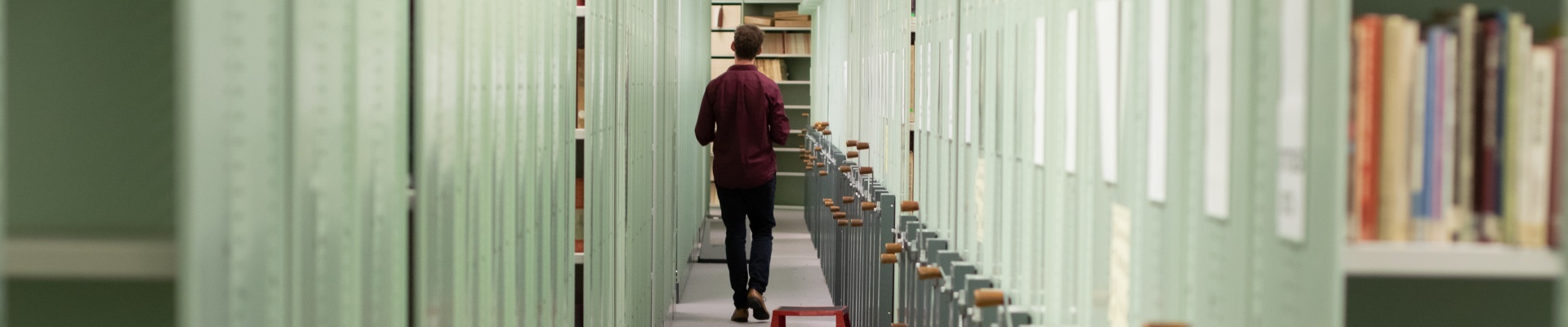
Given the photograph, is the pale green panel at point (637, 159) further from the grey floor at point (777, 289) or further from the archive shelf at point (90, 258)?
the archive shelf at point (90, 258)

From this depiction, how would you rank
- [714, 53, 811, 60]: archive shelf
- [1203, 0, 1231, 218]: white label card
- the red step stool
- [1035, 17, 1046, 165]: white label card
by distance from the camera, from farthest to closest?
[714, 53, 811, 60]: archive shelf < the red step stool < [1035, 17, 1046, 165]: white label card < [1203, 0, 1231, 218]: white label card

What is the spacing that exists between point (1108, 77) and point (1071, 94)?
0.19 meters

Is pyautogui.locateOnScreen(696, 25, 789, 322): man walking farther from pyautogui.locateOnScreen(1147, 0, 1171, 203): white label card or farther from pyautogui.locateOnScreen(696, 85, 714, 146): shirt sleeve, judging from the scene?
pyautogui.locateOnScreen(1147, 0, 1171, 203): white label card

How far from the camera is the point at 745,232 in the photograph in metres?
6.38

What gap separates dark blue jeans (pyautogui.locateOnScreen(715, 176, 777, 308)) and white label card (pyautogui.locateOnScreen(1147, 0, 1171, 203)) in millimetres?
4745

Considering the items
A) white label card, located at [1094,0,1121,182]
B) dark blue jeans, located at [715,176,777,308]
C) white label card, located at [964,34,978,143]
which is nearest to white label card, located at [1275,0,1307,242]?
white label card, located at [1094,0,1121,182]

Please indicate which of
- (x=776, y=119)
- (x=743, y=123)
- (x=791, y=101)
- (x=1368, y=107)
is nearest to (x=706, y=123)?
(x=743, y=123)

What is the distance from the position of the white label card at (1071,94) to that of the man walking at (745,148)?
405 centimetres

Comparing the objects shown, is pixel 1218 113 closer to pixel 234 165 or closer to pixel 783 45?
pixel 234 165

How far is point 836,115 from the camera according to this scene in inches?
323

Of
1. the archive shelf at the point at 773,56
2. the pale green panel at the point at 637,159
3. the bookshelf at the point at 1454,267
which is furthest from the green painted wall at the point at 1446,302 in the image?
the archive shelf at the point at 773,56

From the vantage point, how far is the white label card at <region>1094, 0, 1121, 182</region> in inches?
65.2

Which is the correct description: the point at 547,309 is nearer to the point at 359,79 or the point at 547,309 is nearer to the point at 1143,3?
the point at 359,79

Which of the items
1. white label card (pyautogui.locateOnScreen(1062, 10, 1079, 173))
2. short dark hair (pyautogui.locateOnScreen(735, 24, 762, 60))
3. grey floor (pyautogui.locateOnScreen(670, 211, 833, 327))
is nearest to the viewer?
white label card (pyautogui.locateOnScreen(1062, 10, 1079, 173))
